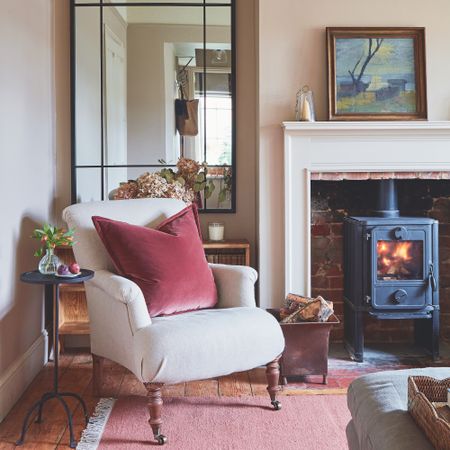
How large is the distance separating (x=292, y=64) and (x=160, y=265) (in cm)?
147

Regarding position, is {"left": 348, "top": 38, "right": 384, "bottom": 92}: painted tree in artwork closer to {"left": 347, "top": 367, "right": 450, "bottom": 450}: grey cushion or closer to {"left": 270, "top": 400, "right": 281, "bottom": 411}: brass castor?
{"left": 270, "top": 400, "right": 281, "bottom": 411}: brass castor

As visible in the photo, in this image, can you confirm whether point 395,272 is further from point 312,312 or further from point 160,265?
point 160,265

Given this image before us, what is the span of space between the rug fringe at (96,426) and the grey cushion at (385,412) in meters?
1.12

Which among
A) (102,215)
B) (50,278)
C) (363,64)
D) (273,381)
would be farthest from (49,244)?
(363,64)

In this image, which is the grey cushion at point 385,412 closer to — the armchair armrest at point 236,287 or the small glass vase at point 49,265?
the armchair armrest at point 236,287

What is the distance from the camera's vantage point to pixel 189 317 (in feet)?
8.77

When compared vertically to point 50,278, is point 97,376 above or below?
below

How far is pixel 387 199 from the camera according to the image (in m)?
3.55

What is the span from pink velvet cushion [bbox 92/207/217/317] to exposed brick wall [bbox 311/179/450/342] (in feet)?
3.47

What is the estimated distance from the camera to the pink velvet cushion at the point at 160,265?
2742 millimetres

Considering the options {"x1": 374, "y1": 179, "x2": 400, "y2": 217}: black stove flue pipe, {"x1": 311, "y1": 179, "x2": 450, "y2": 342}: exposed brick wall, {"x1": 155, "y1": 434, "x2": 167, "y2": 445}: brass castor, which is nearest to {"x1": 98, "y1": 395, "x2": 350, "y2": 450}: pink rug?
{"x1": 155, "y1": 434, "x2": 167, "y2": 445}: brass castor

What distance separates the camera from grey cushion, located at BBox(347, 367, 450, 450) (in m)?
1.34

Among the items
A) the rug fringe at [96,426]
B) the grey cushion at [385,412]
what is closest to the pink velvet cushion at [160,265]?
the rug fringe at [96,426]

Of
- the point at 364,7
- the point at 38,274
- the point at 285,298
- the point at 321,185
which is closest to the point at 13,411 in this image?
the point at 38,274
